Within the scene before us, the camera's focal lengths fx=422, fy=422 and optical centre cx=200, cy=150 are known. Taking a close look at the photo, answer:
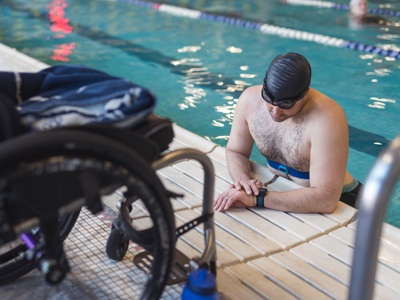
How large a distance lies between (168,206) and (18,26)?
27.9ft

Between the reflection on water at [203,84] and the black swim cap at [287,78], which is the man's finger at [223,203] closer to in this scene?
the black swim cap at [287,78]

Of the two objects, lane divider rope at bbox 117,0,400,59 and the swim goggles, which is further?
lane divider rope at bbox 117,0,400,59

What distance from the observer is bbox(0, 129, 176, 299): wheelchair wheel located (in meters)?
1.01

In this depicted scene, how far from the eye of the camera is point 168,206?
1.28 meters

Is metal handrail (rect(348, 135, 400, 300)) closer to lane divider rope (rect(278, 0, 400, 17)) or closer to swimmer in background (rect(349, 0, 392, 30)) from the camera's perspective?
swimmer in background (rect(349, 0, 392, 30))

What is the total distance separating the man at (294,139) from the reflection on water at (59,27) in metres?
4.91

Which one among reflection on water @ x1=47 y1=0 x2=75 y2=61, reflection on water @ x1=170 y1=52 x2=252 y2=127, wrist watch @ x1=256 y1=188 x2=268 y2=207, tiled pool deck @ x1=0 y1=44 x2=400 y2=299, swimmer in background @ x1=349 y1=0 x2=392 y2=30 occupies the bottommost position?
reflection on water @ x1=47 y1=0 x2=75 y2=61

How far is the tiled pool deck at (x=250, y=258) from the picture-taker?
176 centimetres

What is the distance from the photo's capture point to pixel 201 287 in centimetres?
140

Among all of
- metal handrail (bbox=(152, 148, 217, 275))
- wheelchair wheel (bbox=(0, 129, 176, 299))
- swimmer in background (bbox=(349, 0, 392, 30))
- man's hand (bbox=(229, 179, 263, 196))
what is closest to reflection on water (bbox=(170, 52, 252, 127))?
man's hand (bbox=(229, 179, 263, 196))

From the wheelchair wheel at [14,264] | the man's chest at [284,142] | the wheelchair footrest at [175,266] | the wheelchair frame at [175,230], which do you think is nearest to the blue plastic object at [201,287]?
the wheelchair frame at [175,230]

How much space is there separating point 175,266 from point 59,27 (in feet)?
25.6

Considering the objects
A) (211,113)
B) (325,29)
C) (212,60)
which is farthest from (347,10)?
(211,113)

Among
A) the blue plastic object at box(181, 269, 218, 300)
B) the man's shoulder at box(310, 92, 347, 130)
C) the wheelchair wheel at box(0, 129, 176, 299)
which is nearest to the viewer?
the wheelchair wheel at box(0, 129, 176, 299)
